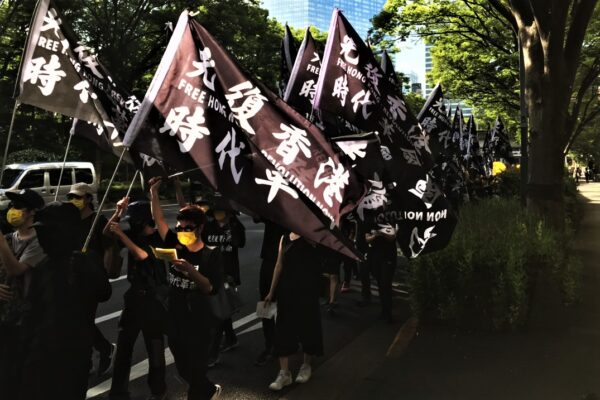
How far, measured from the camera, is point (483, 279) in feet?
19.3

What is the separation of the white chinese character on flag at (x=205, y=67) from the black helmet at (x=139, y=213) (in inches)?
55.2

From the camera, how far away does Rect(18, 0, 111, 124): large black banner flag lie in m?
4.18

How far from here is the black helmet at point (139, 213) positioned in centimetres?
429

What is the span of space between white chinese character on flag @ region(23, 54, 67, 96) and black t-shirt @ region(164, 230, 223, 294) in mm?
1545

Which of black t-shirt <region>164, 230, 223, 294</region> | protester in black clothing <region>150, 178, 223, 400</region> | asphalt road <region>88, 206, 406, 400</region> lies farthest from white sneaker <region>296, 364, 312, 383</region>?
black t-shirt <region>164, 230, 223, 294</region>

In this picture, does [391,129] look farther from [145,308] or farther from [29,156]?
[29,156]

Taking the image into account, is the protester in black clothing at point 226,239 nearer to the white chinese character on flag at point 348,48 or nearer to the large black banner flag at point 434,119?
the white chinese character on flag at point 348,48

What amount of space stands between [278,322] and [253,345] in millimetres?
1356

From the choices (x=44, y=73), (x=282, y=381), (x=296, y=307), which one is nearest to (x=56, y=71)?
(x=44, y=73)

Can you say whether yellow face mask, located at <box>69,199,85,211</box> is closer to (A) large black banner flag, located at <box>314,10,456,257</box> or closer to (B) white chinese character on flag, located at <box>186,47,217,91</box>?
(B) white chinese character on flag, located at <box>186,47,217,91</box>

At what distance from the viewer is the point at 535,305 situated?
609 cm

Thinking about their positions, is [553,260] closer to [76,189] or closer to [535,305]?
[535,305]

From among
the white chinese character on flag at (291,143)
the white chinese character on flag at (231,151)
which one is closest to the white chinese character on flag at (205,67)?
the white chinese character on flag at (231,151)

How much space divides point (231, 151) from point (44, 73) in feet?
6.34
